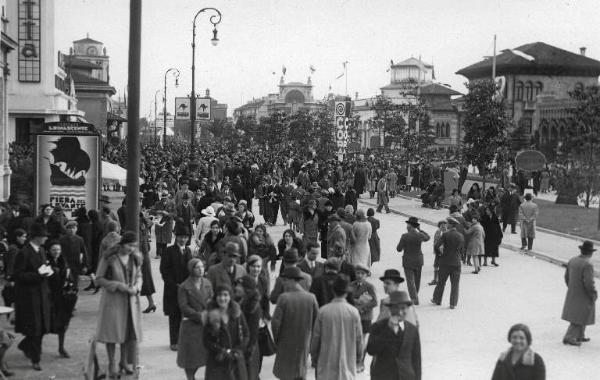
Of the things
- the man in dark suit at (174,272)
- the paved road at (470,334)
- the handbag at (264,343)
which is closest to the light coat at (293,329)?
the handbag at (264,343)

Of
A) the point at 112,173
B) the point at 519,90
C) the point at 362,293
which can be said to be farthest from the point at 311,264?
the point at 519,90

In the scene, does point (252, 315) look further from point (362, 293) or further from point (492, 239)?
point (492, 239)

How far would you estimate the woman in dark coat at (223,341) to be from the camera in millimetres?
7645

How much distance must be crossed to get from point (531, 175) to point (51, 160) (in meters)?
31.1

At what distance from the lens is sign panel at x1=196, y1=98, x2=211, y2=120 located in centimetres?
4666

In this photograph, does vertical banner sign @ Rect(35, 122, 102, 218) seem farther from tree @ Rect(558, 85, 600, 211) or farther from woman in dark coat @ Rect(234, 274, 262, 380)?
tree @ Rect(558, 85, 600, 211)

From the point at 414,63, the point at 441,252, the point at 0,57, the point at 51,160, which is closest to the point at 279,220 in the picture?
the point at 0,57

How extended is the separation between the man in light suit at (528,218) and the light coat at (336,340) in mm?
14595

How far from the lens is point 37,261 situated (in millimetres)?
10148

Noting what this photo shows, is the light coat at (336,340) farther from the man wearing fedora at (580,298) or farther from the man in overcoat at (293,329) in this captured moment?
the man wearing fedora at (580,298)

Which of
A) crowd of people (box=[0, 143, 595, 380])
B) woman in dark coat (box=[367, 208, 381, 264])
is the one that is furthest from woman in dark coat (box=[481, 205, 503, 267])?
woman in dark coat (box=[367, 208, 381, 264])

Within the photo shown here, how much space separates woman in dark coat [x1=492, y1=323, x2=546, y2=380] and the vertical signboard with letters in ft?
107

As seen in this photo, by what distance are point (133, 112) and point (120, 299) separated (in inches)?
91.0

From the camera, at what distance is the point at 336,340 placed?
793 cm
